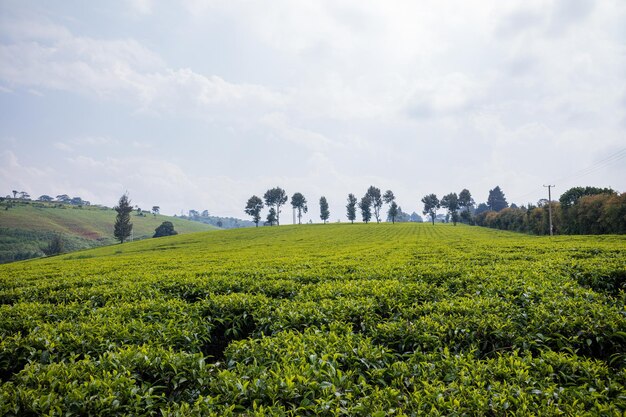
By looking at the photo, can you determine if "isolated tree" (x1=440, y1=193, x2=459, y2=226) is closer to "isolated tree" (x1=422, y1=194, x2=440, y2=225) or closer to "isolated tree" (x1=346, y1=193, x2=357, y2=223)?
"isolated tree" (x1=422, y1=194, x2=440, y2=225)

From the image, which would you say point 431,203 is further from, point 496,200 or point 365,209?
point 496,200

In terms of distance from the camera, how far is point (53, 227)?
11612 cm

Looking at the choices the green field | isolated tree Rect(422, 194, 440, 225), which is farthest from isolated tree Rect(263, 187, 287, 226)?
the green field

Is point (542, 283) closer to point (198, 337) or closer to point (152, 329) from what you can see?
point (198, 337)

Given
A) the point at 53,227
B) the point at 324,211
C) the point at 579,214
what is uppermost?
the point at 324,211

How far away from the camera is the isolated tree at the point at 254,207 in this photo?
4651 inches

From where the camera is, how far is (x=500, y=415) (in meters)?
3.21

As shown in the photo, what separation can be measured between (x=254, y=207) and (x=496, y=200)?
140 meters

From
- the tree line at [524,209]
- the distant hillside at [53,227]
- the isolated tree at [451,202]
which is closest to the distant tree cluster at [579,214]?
the tree line at [524,209]

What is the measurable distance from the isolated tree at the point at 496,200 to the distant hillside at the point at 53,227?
167366 millimetres

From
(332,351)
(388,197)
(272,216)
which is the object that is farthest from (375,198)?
(332,351)

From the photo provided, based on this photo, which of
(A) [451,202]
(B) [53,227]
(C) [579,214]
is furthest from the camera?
(A) [451,202]

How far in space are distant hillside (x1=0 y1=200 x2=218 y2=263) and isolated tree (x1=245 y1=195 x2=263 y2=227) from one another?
4670 cm

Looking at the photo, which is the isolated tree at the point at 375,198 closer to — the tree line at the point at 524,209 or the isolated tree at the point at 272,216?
the tree line at the point at 524,209
